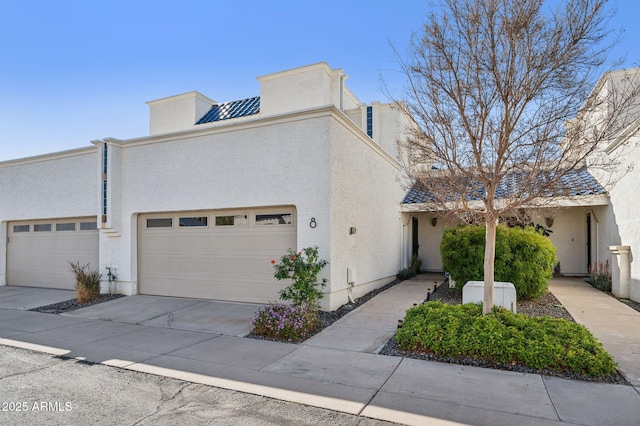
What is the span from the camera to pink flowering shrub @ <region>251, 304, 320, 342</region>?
21.8 feet

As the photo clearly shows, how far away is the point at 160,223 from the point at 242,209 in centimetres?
284

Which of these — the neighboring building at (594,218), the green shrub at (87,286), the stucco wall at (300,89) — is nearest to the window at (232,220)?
the green shrub at (87,286)

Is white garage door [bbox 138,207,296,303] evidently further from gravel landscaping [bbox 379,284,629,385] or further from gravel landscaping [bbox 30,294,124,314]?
gravel landscaping [bbox 379,284,629,385]

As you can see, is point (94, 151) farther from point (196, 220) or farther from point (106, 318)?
point (106, 318)

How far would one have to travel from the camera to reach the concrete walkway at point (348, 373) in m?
3.94

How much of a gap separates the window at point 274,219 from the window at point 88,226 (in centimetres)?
604

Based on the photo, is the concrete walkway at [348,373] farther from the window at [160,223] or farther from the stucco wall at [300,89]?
the stucco wall at [300,89]

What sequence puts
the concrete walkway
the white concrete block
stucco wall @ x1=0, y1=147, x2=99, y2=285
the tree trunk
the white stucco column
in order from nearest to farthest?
the concrete walkway < the tree trunk < the white concrete block < the white stucco column < stucco wall @ x1=0, y1=147, x2=99, y2=285

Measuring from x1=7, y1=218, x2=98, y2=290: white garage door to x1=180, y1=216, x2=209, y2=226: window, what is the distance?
139 inches

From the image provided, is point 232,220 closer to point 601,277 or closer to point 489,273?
point 489,273

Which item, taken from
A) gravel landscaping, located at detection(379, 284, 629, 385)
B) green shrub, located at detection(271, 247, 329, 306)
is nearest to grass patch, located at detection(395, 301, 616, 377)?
gravel landscaping, located at detection(379, 284, 629, 385)

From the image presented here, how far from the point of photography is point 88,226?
11.9 metres

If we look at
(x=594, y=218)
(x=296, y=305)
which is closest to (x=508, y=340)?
(x=296, y=305)

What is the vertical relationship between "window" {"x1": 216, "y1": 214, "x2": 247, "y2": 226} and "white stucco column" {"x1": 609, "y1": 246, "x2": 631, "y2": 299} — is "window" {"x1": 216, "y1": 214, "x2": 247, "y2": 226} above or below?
above
